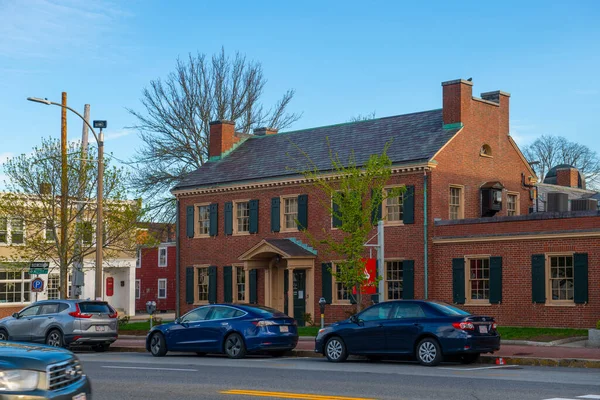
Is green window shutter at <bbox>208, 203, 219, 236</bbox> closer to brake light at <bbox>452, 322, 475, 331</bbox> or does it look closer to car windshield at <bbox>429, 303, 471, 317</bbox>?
car windshield at <bbox>429, 303, 471, 317</bbox>

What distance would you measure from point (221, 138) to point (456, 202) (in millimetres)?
13307

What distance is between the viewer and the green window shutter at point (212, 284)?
38.8 m

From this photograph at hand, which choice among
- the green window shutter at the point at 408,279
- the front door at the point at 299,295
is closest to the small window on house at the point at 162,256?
the front door at the point at 299,295

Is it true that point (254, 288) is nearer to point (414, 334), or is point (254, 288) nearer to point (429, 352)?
point (414, 334)

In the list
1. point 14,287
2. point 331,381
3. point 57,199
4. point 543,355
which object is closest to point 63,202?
point 57,199

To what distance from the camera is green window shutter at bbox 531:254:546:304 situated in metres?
28.5

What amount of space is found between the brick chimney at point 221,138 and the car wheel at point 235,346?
20517 millimetres

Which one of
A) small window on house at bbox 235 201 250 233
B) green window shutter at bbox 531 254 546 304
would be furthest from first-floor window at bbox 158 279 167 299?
green window shutter at bbox 531 254 546 304

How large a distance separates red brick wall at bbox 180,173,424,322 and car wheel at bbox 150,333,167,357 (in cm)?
1140

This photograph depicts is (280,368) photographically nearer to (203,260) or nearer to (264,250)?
(264,250)

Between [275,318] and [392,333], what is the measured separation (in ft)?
11.6

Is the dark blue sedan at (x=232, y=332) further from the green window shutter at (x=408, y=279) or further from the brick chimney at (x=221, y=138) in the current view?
the brick chimney at (x=221, y=138)

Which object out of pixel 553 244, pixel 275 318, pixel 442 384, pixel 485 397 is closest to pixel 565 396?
pixel 485 397

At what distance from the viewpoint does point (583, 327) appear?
2748 cm
